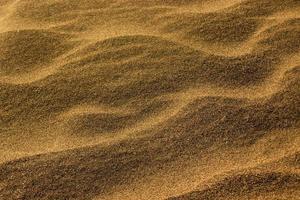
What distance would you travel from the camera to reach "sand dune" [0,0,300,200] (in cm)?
146

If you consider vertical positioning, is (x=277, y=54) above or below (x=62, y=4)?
below

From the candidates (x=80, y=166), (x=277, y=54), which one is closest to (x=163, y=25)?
(x=277, y=54)

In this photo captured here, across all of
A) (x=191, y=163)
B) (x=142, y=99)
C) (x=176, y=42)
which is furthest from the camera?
(x=176, y=42)

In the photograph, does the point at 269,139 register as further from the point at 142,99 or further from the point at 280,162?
the point at 142,99

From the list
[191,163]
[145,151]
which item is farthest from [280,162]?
[145,151]

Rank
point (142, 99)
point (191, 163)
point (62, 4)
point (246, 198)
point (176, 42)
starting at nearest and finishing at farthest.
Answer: point (246, 198) → point (191, 163) → point (142, 99) → point (176, 42) → point (62, 4)

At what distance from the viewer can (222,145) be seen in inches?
60.3

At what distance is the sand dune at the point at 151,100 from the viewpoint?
4.77 ft

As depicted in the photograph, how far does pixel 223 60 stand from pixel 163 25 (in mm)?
359

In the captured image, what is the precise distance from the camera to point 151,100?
1695 millimetres

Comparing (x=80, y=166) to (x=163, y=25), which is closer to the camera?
(x=80, y=166)

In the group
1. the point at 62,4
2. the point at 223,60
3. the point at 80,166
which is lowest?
the point at 80,166

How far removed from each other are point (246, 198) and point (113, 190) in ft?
1.33

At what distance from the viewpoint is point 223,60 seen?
5.88 feet
